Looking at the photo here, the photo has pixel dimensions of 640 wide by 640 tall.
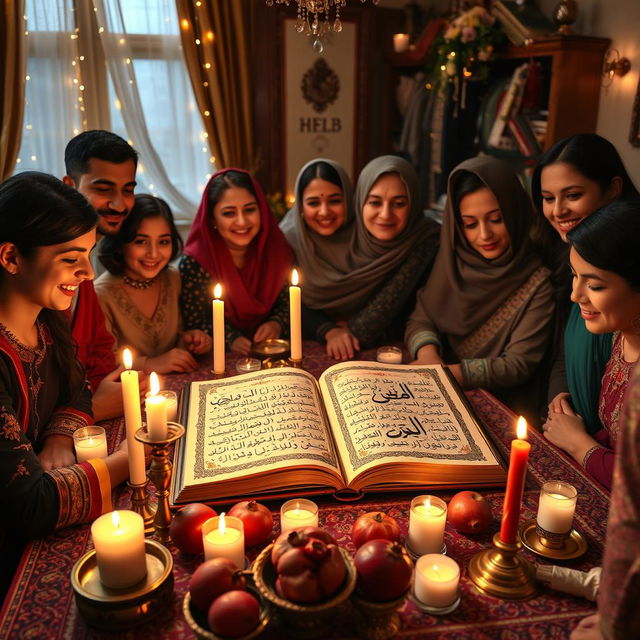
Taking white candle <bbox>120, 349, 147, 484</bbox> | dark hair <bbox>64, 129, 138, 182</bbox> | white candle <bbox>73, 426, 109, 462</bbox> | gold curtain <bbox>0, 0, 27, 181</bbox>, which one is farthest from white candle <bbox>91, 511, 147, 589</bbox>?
gold curtain <bbox>0, 0, 27, 181</bbox>

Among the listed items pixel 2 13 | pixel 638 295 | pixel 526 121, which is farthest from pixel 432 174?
pixel 638 295

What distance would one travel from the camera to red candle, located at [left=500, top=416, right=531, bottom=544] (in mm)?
883

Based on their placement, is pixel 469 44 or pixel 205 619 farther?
pixel 469 44

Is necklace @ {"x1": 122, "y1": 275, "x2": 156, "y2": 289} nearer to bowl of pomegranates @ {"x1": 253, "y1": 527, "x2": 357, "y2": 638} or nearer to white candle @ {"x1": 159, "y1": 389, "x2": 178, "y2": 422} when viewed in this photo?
white candle @ {"x1": 159, "y1": 389, "x2": 178, "y2": 422}

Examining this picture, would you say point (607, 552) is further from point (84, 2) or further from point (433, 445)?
point (84, 2)

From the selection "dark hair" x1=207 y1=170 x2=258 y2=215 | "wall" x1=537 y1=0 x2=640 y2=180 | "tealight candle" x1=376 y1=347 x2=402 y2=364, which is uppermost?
"wall" x1=537 y1=0 x2=640 y2=180

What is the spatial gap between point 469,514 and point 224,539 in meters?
0.43

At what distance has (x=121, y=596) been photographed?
0.87 metres

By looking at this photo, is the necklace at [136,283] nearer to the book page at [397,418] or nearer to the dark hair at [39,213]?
the dark hair at [39,213]

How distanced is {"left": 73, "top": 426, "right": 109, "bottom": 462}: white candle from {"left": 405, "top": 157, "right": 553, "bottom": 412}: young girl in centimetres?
107

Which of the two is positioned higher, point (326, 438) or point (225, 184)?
point (225, 184)

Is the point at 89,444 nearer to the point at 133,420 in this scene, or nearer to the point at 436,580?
the point at 133,420

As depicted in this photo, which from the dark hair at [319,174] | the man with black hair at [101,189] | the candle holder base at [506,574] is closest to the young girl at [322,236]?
the dark hair at [319,174]

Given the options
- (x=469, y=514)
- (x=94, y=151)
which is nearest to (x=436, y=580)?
(x=469, y=514)
